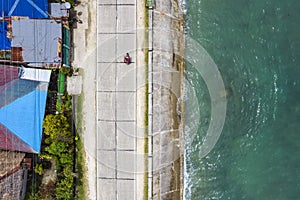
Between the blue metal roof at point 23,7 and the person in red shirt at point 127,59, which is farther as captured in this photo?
the person in red shirt at point 127,59

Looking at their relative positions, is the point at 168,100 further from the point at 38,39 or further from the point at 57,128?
the point at 38,39

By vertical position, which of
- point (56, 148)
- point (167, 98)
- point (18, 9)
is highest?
point (18, 9)

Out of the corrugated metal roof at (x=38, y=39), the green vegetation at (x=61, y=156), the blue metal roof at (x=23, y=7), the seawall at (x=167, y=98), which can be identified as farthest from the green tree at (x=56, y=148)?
the blue metal roof at (x=23, y=7)

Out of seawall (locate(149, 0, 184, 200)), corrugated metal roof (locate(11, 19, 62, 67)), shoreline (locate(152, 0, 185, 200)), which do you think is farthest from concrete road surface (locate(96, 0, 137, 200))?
corrugated metal roof (locate(11, 19, 62, 67))

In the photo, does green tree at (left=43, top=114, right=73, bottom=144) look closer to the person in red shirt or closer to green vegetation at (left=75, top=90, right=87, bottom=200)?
green vegetation at (left=75, top=90, right=87, bottom=200)

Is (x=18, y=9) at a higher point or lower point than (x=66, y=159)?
higher

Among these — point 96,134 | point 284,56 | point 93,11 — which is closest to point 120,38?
point 93,11

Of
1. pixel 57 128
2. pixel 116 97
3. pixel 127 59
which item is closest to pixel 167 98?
pixel 116 97

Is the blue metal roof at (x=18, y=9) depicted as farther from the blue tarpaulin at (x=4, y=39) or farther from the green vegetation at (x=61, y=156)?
the green vegetation at (x=61, y=156)
